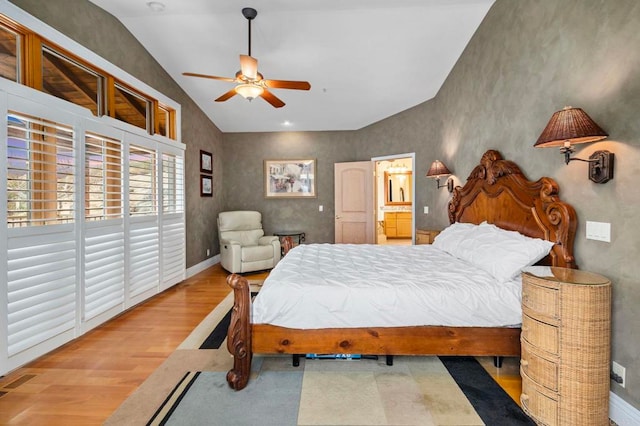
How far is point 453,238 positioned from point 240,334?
2320mm

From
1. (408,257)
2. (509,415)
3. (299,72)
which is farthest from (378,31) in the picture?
(509,415)

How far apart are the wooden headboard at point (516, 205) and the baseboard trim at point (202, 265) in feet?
13.5

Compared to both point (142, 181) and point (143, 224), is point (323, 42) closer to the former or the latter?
point (142, 181)

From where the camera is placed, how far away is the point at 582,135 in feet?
5.92

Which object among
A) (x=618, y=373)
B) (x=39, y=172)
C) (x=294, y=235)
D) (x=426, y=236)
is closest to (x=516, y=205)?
(x=618, y=373)

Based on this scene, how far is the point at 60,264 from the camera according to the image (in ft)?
8.23

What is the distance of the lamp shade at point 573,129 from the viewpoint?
1.79 m

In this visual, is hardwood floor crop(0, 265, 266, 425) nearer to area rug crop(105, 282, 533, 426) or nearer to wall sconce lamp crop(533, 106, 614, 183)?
area rug crop(105, 282, 533, 426)

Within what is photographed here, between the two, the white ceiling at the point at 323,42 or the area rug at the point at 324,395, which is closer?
the area rug at the point at 324,395

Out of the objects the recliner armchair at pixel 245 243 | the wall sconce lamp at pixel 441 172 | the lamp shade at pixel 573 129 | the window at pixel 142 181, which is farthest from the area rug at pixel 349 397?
the recliner armchair at pixel 245 243

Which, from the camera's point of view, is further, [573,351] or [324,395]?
[324,395]

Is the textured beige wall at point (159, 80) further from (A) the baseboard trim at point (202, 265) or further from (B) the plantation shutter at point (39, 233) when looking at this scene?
(B) the plantation shutter at point (39, 233)

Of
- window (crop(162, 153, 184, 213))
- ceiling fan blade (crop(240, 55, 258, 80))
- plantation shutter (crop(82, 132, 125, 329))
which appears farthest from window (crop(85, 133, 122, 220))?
ceiling fan blade (crop(240, 55, 258, 80))

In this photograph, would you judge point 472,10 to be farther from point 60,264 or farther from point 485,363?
point 60,264
